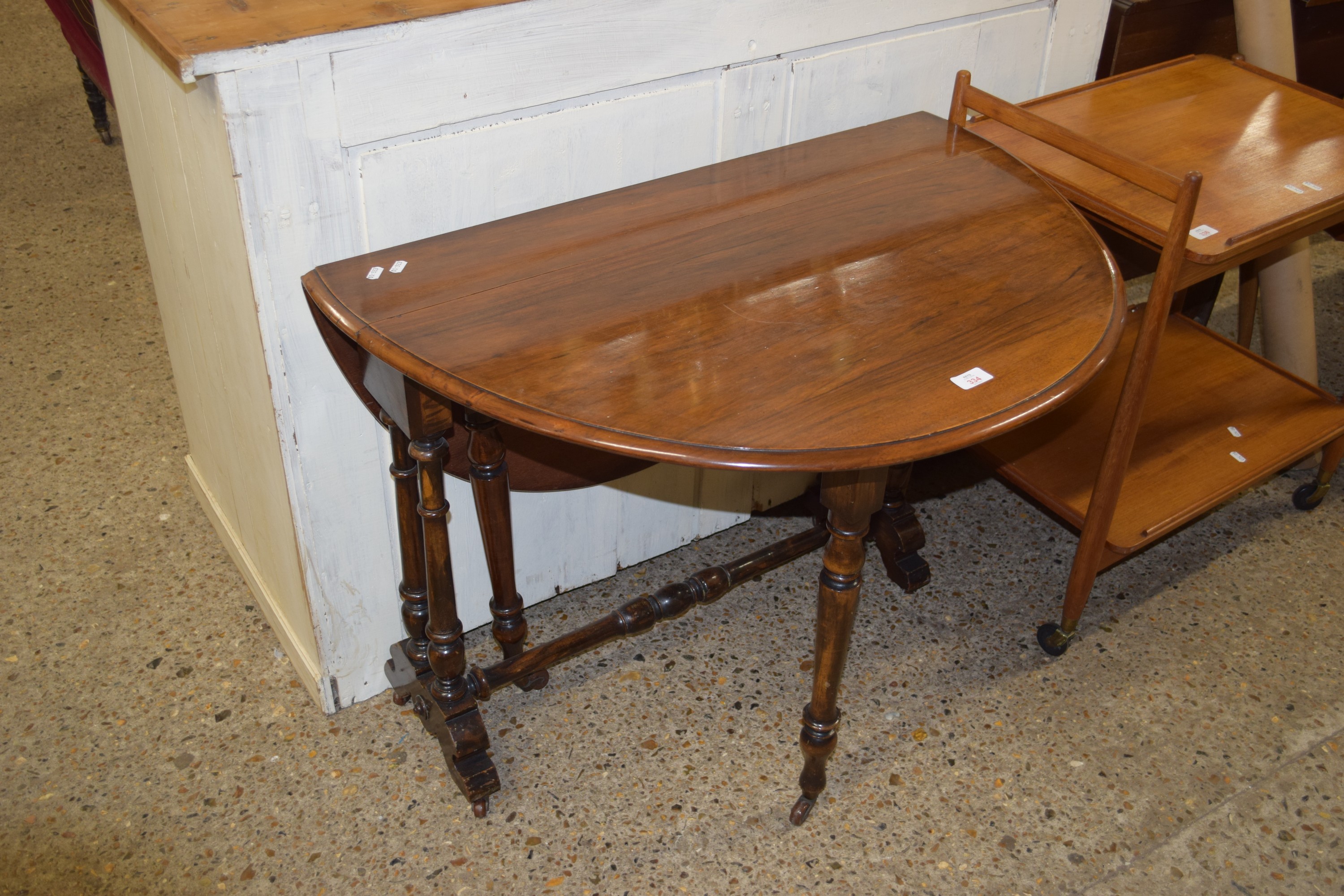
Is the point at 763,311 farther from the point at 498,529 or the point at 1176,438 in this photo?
the point at 1176,438

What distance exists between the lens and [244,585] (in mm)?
2432

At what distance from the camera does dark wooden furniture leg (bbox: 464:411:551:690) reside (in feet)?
5.95

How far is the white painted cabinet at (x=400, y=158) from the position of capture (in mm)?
1607

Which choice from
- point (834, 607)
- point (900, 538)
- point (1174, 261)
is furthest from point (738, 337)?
point (900, 538)

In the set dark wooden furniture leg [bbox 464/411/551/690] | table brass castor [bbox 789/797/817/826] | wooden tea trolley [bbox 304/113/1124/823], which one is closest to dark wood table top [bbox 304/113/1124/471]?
wooden tea trolley [bbox 304/113/1124/823]

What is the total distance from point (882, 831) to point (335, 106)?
1.45 m

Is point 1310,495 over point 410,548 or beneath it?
beneath

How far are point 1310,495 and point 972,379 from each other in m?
1.66

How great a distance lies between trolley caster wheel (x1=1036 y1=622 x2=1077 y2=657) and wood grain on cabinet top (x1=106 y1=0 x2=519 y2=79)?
155 centimetres

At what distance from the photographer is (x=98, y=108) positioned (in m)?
4.11

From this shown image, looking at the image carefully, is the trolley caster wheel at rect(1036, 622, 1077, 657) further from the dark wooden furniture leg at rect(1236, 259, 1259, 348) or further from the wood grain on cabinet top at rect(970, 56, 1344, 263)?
the dark wooden furniture leg at rect(1236, 259, 1259, 348)

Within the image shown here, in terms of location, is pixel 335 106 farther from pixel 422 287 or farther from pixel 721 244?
pixel 721 244

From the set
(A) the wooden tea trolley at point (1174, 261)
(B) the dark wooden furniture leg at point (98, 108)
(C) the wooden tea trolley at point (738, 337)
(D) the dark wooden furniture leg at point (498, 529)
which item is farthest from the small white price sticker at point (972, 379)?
(B) the dark wooden furniture leg at point (98, 108)

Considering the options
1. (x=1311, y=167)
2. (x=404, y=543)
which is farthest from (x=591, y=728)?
(x=1311, y=167)
